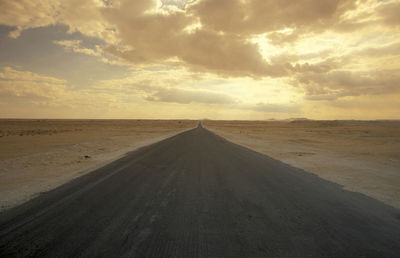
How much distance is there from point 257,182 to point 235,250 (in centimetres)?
469

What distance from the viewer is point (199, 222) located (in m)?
4.42

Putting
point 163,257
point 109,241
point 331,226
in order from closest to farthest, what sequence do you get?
point 163,257 → point 109,241 → point 331,226

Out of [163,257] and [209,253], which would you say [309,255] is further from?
[163,257]

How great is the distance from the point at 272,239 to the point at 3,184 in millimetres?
9305

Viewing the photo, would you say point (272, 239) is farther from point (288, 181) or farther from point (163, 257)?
point (288, 181)

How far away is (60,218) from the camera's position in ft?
15.1

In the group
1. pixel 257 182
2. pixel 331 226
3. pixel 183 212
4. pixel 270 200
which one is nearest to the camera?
pixel 331 226

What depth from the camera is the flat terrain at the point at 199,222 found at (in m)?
3.47

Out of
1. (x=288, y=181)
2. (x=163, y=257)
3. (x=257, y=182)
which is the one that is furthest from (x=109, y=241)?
(x=288, y=181)

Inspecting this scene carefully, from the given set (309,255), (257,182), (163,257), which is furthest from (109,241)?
(257,182)

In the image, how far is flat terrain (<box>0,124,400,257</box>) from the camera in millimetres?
3475

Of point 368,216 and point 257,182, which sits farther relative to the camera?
point 257,182

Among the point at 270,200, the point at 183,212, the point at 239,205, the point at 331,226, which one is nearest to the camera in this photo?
the point at 331,226

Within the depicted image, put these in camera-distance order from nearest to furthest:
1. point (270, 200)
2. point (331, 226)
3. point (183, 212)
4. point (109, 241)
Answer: point (109, 241) → point (331, 226) → point (183, 212) → point (270, 200)
